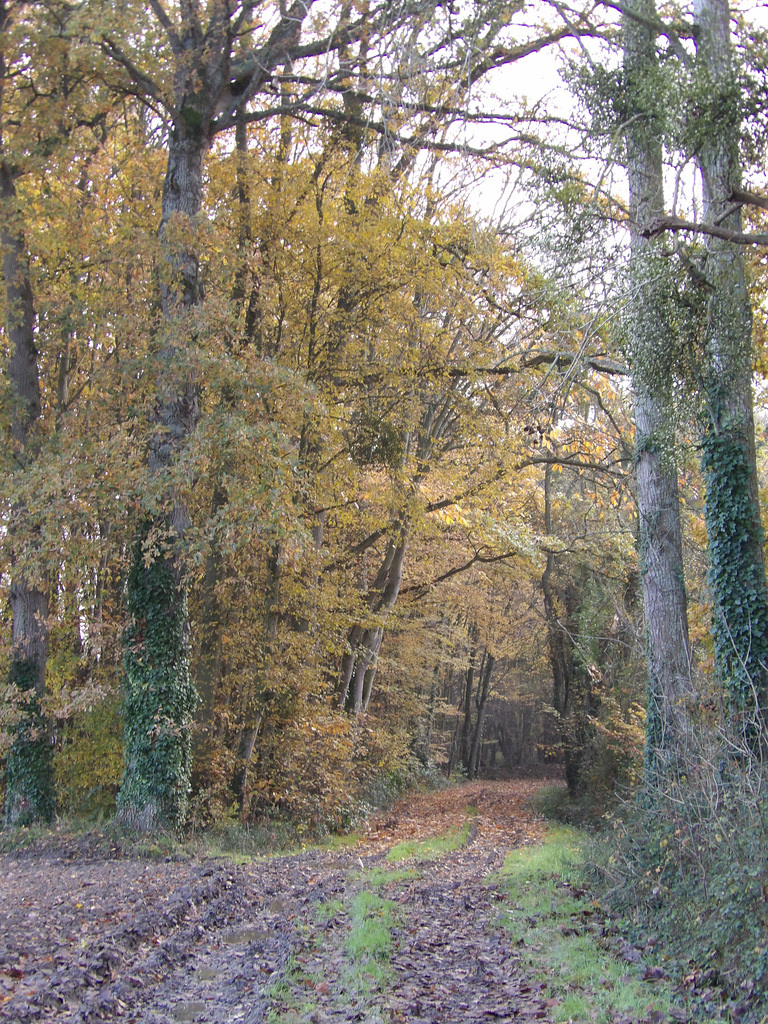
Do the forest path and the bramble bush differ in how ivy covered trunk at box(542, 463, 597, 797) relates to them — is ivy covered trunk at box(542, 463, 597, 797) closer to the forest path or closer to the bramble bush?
the forest path

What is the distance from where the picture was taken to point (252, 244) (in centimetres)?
1337

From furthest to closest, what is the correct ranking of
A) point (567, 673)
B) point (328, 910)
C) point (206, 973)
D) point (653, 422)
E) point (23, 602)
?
point (567, 673)
point (23, 602)
point (653, 422)
point (328, 910)
point (206, 973)

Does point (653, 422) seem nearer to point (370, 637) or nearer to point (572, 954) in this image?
point (572, 954)

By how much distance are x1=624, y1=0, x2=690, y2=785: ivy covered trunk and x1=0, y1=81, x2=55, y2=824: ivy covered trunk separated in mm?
9228

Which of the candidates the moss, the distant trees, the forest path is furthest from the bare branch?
the moss

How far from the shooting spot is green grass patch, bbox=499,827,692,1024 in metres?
4.95

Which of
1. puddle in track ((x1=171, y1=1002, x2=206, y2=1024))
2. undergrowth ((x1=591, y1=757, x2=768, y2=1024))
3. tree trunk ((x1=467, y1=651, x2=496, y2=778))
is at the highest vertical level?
Result: undergrowth ((x1=591, y1=757, x2=768, y2=1024))

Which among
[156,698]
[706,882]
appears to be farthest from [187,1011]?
[156,698]

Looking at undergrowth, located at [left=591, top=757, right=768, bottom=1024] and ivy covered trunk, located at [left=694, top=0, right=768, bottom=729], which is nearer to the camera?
undergrowth, located at [left=591, top=757, right=768, bottom=1024]

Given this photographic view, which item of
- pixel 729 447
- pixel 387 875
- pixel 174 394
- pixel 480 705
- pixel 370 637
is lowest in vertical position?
pixel 480 705

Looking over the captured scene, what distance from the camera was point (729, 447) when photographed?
8945 mm

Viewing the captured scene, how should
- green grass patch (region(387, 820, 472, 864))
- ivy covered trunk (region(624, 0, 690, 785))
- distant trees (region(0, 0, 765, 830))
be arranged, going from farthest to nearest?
green grass patch (region(387, 820, 472, 864)) → distant trees (region(0, 0, 765, 830)) → ivy covered trunk (region(624, 0, 690, 785))

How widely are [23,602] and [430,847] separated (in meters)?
8.15

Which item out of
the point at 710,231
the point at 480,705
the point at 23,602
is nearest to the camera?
the point at 710,231
